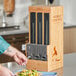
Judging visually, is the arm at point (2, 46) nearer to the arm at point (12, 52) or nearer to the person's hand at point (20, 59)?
the arm at point (12, 52)

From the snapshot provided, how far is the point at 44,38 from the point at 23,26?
2.90 metres

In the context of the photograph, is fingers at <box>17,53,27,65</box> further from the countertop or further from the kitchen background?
the kitchen background

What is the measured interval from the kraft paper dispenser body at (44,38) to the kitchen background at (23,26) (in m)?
2.21

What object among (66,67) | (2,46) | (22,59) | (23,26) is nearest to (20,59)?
(22,59)

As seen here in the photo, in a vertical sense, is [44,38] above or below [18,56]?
above

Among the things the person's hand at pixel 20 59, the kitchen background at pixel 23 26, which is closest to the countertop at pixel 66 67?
the person's hand at pixel 20 59

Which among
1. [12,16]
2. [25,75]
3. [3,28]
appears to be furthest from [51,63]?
[12,16]

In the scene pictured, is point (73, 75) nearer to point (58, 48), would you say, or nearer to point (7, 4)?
point (58, 48)

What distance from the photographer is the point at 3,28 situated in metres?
5.01

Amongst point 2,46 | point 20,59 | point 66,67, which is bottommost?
point 66,67

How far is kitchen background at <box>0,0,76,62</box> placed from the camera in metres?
4.75

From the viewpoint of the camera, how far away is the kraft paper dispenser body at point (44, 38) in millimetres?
2404

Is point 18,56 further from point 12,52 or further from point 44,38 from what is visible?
point 44,38

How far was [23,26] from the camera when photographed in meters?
5.29
